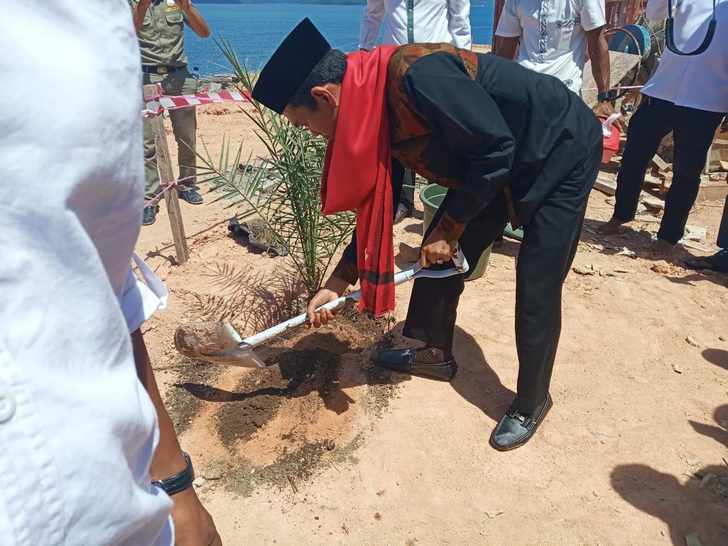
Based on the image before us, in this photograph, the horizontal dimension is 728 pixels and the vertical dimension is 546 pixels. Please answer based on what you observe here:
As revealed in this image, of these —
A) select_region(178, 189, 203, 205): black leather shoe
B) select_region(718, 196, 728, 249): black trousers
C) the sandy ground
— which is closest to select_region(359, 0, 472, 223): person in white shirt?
the sandy ground

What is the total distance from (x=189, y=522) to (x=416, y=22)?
3720 millimetres

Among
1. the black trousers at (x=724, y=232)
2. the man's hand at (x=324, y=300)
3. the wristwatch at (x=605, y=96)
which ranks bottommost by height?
the black trousers at (x=724, y=232)

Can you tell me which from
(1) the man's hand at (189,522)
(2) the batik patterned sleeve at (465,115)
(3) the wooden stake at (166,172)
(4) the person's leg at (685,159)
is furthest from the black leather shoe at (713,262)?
(1) the man's hand at (189,522)

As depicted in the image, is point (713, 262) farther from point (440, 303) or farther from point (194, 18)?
point (194, 18)

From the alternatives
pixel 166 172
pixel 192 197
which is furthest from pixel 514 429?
pixel 192 197

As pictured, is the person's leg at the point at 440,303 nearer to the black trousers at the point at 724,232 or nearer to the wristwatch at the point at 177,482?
the wristwatch at the point at 177,482

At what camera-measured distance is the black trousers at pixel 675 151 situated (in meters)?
3.81

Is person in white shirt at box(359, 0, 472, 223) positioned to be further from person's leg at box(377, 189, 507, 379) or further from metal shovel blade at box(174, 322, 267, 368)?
metal shovel blade at box(174, 322, 267, 368)

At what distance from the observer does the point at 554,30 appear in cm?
356

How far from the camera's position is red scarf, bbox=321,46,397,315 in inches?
74.0

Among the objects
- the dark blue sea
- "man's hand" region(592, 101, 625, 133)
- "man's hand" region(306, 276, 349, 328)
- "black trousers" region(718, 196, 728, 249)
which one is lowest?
the dark blue sea

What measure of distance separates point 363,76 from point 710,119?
3.03 meters

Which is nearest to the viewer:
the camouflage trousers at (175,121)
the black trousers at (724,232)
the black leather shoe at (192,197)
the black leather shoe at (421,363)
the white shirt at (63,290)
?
the white shirt at (63,290)

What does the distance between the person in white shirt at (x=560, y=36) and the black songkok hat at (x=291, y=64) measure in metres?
2.28
